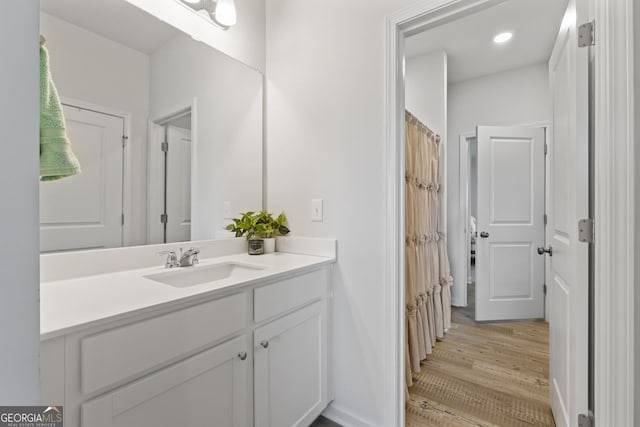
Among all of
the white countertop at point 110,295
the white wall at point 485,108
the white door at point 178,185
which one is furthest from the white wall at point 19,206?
the white wall at point 485,108

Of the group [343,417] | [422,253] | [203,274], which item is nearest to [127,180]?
[203,274]

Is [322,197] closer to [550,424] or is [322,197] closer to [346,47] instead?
[346,47]

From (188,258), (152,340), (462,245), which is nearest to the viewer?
(152,340)

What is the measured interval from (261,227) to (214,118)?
2.21ft

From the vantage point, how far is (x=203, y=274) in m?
1.45

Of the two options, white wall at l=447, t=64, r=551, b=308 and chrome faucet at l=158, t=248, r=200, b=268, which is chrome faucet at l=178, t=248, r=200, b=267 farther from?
white wall at l=447, t=64, r=551, b=308

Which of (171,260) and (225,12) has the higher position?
(225,12)

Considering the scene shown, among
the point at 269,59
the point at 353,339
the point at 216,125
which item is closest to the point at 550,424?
the point at 353,339

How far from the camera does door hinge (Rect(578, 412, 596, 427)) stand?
41.8 inches

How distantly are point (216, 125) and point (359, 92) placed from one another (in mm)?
825

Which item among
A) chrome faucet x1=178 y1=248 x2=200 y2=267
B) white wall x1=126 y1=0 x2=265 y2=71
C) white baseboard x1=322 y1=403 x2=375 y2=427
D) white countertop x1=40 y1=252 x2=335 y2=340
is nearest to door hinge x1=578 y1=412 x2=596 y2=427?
white baseboard x1=322 y1=403 x2=375 y2=427

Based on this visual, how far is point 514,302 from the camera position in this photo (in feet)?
10.2

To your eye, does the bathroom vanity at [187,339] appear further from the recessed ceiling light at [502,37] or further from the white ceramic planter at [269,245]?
the recessed ceiling light at [502,37]

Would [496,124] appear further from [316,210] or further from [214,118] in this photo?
[214,118]
